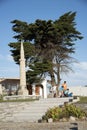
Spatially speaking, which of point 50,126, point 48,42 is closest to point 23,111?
point 50,126

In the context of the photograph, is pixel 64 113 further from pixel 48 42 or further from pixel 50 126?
pixel 48 42

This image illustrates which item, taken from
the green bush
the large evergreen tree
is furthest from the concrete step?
the large evergreen tree

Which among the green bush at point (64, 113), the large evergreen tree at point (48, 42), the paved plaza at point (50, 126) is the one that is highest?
the large evergreen tree at point (48, 42)

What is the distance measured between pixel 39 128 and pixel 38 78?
28.1 m

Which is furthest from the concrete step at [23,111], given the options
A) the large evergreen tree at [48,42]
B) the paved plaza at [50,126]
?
the large evergreen tree at [48,42]

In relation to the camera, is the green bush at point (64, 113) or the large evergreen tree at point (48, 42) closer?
the green bush at point (64, 113)

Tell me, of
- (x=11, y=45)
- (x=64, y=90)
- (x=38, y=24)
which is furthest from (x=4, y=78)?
(x=64, y=90)

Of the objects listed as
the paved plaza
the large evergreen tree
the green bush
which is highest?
the large evergreen tree

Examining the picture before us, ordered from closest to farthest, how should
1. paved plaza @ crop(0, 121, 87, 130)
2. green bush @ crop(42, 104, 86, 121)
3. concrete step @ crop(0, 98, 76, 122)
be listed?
paved plaza @ crop(0, 121, 87, 130)
green bush @ crop(42, 104, 86, 121)
concrete step @ crop(0, 98, 76, 122)

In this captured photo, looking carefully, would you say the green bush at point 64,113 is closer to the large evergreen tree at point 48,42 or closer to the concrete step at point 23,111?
the concrete step at point 23,111

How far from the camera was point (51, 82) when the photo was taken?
4378 centimetres

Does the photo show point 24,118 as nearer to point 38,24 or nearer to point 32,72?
point 32,72

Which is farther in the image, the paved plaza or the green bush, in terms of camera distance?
the green bush

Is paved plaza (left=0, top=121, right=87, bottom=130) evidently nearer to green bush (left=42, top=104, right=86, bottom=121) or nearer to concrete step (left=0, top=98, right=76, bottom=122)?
green bush (left=42, top=104, right=86, bottom=121)
